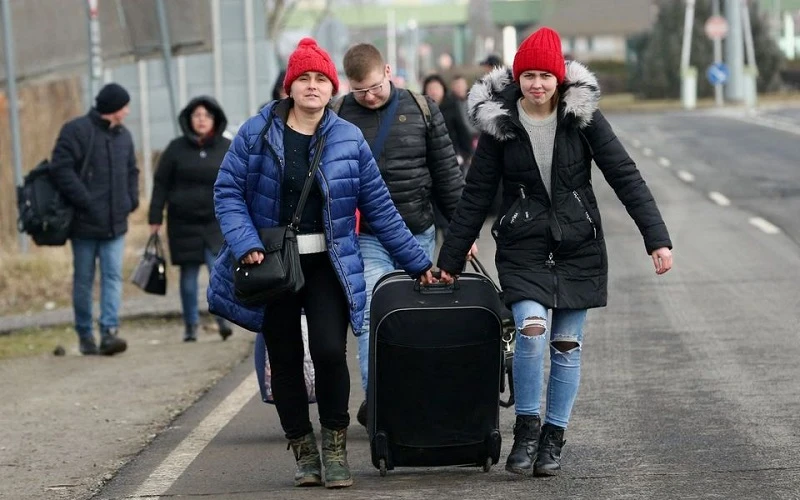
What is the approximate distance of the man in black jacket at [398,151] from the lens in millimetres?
8023

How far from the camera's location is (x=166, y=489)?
704 centimetres

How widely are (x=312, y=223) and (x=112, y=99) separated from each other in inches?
208

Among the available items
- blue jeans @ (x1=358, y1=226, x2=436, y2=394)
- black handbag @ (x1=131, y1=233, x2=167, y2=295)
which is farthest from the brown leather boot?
black handbag @ (x1=131, y1=233, x2=167, y2=295)

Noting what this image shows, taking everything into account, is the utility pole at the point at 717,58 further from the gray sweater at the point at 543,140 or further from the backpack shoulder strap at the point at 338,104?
the gray sweater at the point at 543,140

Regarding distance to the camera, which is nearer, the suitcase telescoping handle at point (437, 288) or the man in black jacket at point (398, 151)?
the suitcase telescoping handle at point (437, 288)

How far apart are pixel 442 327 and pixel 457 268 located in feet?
1.01

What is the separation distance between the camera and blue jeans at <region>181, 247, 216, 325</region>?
499 inches

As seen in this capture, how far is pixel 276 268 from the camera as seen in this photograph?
658 cm

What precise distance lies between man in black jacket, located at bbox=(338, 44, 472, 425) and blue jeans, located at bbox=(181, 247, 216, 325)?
4552 mm

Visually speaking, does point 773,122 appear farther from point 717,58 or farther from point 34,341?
point 34,341

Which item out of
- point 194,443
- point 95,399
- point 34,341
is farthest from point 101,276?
point 194,443

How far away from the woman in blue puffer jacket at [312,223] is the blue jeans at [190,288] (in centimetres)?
574

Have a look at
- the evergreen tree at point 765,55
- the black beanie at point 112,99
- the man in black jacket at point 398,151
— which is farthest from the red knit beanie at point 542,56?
the evergreen tree at point 765,55

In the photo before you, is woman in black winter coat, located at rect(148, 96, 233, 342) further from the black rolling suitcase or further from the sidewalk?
the black rolling suitcase
